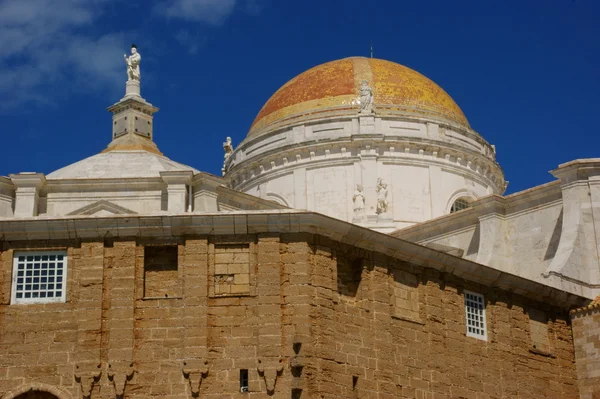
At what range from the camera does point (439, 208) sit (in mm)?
52938

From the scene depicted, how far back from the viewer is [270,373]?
26.0 m

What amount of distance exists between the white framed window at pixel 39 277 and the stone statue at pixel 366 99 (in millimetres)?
28519

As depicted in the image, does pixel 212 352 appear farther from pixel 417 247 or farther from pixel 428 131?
pixel 428 131

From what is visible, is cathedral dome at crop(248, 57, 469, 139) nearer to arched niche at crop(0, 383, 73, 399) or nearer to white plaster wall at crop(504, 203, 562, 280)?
white plaster wall at crop(504, 203, 562, 280)

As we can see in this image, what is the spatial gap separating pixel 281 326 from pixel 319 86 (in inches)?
1236

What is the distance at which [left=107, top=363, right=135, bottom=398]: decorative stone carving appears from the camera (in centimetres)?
2581

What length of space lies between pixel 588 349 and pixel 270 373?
39.0 ft

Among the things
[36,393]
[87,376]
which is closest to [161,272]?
[87,376]

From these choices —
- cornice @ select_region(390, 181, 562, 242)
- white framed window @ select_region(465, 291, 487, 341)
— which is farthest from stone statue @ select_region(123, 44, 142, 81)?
white framed window @ select_region(465, 291, 487, 341)

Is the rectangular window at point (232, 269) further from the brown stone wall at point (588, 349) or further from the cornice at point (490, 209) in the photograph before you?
the cornice at point (490, 209)

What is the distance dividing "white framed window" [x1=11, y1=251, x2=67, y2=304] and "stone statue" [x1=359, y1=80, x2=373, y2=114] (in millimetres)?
28519

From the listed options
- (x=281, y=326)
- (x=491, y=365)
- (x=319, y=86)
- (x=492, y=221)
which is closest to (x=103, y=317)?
(x=281, y=326)

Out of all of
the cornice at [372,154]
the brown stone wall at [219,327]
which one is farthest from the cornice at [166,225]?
the cornice at [372,154]

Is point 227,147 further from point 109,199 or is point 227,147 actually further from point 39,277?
point 39,277
